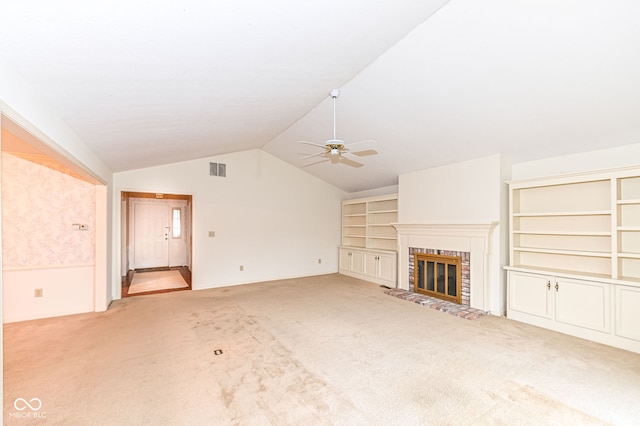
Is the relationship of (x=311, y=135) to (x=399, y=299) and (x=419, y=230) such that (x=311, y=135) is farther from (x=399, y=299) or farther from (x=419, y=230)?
(x=399, y=299)

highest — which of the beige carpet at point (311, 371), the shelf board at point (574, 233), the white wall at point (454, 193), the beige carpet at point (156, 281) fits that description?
the white wall at point (454, 193)

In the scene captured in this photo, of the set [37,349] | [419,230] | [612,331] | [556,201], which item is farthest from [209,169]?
[612,331]

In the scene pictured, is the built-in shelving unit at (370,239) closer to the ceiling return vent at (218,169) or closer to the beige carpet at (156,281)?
the ceiling return vent at (218,169)

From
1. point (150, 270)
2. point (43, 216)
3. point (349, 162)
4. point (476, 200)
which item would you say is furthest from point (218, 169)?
point (476, 200)

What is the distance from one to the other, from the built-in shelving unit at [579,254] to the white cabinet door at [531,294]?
1cm

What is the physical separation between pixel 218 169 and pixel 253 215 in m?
1.28

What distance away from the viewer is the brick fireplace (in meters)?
4.55

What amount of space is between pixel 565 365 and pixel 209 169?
250 inches

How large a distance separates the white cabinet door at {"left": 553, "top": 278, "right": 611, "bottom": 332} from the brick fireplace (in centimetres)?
94

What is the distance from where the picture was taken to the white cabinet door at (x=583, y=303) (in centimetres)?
338

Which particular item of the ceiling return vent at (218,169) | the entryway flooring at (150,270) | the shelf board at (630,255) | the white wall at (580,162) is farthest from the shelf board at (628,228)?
the entryway flooring at (150,270)

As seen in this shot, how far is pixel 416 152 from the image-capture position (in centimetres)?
496

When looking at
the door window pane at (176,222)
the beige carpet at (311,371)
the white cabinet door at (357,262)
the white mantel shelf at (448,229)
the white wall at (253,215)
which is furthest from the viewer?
the door window pane at (176,222)

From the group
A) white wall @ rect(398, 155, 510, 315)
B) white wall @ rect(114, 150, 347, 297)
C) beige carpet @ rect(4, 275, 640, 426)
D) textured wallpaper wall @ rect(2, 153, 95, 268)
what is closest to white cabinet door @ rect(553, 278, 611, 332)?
beige carpet @ rect(4, 275, 640, 426)
